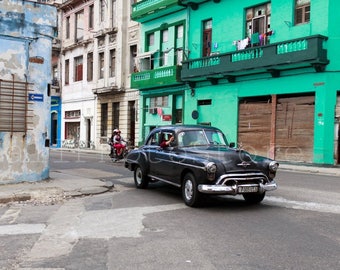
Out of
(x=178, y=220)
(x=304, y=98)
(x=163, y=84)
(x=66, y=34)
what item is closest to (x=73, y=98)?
(x=66, y=34)

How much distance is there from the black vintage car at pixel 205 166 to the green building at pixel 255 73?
12.2 m

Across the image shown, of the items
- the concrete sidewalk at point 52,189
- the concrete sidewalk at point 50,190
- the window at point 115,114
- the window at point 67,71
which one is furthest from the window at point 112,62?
the concrete sidewalk at point 50,190

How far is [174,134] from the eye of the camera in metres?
10.3

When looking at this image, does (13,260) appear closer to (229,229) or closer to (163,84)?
(229,229)

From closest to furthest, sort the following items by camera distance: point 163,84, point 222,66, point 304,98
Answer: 1. point 304,98
2. point 222,66
3. point 163,84

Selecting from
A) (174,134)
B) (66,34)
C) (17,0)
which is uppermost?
(66,34)

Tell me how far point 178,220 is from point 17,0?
25.9ft

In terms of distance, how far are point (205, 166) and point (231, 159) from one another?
23.7 inches

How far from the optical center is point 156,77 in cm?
3058

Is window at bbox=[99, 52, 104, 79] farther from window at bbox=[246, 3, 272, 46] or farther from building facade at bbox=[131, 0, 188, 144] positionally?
window at bbox=[246, 3, 272, 46]

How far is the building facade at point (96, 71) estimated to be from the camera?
1372 inches

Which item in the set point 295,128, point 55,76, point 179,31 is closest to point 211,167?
point 295,128

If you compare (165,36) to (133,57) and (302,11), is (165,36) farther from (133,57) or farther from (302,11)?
(302,11)

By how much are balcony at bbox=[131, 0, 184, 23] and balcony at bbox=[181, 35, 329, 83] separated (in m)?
4.36
